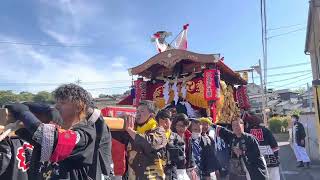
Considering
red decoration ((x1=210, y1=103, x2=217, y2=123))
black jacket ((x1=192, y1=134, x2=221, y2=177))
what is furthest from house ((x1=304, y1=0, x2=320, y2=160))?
black jacket ((x1=192, y1=134, x2=221, y2=177))

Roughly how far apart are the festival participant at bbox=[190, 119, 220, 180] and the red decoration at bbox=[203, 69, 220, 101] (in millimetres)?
3027

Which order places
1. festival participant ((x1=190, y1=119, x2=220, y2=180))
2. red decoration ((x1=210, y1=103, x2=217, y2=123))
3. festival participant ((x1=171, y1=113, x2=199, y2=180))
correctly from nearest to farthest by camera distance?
festival participant ((x1=171, y1=113, x2=199, y2=180)) < festival participant ((x1=190, y1=119, x2=220, y2=180)) < red decoration ((x1=210, y1=103, x2=217, y2=123))

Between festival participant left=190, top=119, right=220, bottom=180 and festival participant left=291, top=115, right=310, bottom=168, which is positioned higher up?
festival participant left=190, top=119, right=220, bottom=180

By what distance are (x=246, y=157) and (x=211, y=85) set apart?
3.25 metres

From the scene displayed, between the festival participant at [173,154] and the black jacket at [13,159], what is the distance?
1981 millimetres

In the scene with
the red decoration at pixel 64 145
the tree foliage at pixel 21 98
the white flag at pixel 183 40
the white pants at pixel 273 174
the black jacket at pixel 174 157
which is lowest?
the white pants at pixel 273 174

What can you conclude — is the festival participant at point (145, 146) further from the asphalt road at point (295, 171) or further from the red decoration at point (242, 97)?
the red decoration at point (242, 97)

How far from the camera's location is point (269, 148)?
255 inches

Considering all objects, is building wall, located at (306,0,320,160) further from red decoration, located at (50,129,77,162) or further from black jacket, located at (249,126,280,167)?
red decoration, located at (50,129,77,162)

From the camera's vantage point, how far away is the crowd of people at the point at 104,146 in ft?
6.86

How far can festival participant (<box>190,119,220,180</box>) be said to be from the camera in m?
5.43

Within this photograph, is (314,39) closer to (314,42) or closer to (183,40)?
(314,42)

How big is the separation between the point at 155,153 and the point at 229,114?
6017mm

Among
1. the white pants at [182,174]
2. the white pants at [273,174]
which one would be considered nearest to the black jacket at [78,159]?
the white pants at [182,174]
